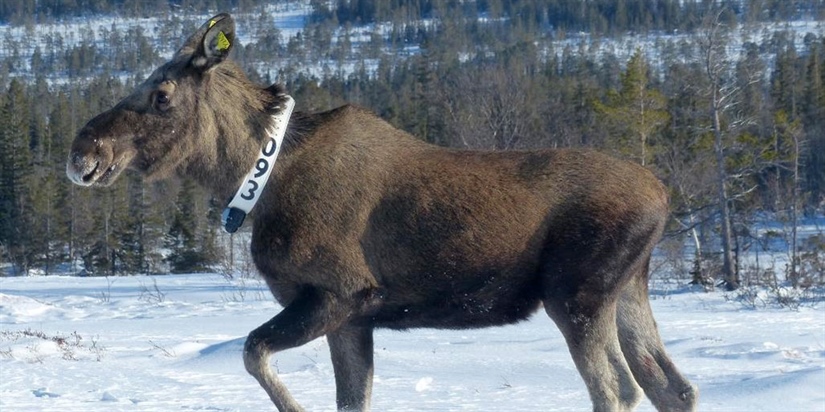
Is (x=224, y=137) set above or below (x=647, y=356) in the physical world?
above

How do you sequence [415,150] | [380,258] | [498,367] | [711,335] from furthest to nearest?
[711,335], [498,367], [415,150], [380,258]

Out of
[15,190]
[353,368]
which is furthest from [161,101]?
[15,190]

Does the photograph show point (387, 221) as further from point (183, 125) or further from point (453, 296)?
point (183, 125)

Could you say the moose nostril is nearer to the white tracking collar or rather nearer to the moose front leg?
the white tracking collar

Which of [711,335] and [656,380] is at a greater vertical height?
[656,380]

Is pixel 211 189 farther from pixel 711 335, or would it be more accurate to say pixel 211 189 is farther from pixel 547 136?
pixel 547 136

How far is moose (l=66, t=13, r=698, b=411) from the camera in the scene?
19.6ft

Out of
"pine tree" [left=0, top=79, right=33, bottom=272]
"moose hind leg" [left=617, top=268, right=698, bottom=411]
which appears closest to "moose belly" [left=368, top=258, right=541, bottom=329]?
"moose hind leg" [left=617, top=268, right=698, bottom=411]

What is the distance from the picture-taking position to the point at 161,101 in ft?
20.6

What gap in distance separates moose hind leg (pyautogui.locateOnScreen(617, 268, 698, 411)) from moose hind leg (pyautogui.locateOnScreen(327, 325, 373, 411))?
159 cm

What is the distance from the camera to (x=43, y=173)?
69625 millimetres

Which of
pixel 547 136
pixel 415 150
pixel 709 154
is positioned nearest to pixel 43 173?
pixel 547 136

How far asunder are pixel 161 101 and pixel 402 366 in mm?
4285

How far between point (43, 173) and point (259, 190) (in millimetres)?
67374
